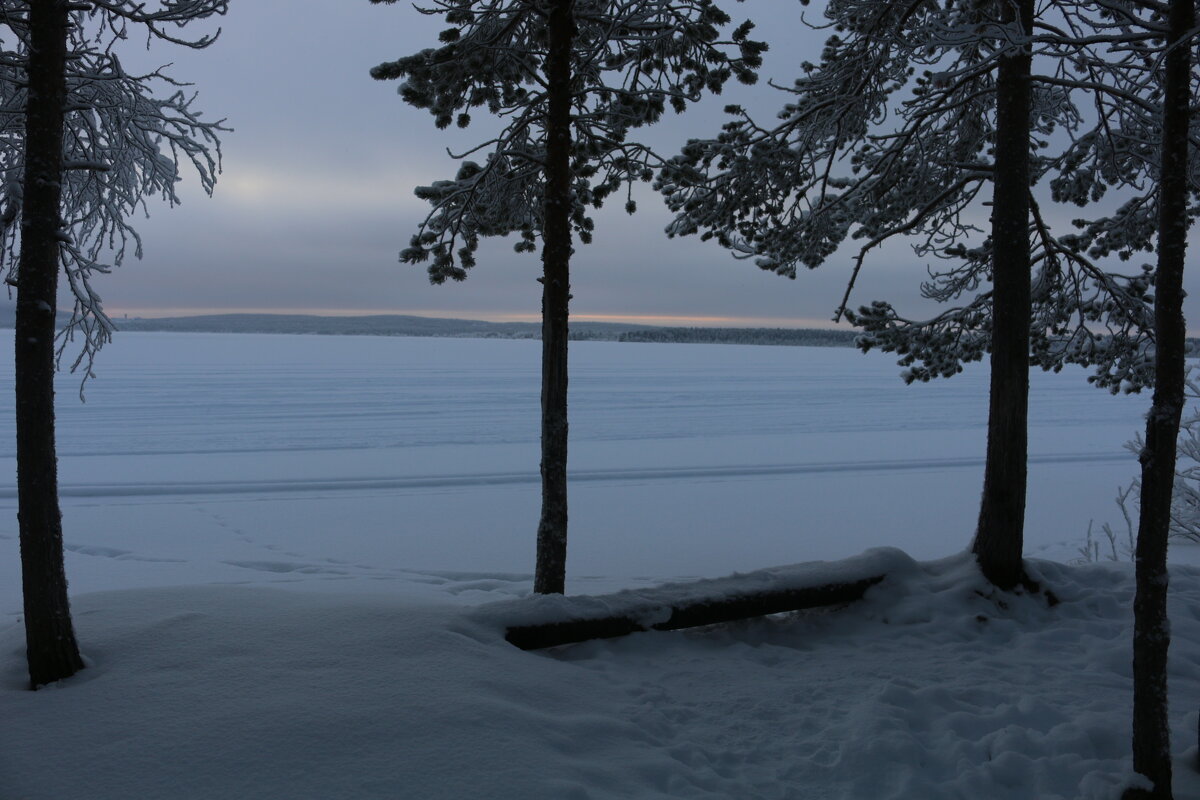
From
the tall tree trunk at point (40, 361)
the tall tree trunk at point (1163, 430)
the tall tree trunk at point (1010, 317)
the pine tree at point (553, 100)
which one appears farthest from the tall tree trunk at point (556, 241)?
the tall tree trunk at point (1163, 430)

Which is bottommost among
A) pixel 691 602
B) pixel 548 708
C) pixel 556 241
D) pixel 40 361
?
pixel 548 708

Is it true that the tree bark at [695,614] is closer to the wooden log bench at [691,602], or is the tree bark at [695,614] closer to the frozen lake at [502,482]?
the wooden log bench at [691,602]

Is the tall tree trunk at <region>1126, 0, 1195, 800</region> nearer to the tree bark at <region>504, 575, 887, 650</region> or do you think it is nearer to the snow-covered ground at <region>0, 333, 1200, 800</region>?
the snow-covered ground at <region>0, 333, 1200, 800</region>

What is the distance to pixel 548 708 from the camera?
184 inches

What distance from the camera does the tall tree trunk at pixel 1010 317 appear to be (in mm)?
7086

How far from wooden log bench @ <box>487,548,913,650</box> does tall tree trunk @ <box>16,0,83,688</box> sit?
2604mm

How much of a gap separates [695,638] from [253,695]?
3.13 metres

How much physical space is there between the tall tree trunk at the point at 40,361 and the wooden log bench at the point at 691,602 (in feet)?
8.54

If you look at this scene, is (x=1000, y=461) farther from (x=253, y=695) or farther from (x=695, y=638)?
(x=253, y=695)

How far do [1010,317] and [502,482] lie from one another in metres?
11.7

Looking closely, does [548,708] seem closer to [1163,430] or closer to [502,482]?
[1163,430]

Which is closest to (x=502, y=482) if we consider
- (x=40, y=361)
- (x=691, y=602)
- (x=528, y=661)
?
(x=691, y=602)

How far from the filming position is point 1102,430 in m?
27.0

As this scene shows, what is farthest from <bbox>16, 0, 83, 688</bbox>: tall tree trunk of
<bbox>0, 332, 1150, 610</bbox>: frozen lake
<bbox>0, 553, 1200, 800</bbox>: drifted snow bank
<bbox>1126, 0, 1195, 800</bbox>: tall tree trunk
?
<bbox>1126, 0, 1195, 800</bbox>: tall tree trunk
